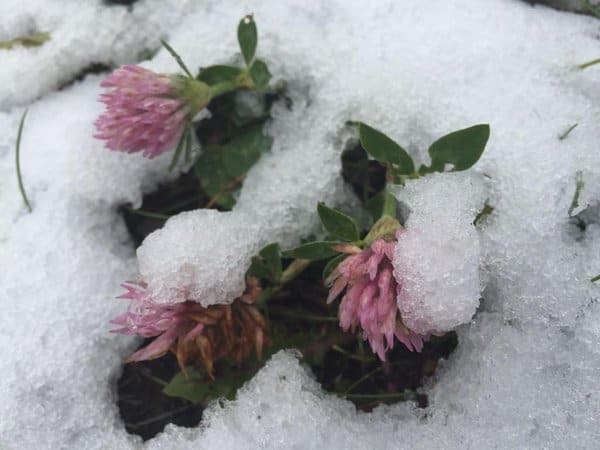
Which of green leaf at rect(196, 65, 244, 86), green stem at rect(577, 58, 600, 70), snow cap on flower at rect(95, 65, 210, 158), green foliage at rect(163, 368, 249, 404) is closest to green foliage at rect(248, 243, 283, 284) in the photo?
green foliage at rect(163, 368, 249, 404)

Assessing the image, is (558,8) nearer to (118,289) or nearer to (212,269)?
(212,269)

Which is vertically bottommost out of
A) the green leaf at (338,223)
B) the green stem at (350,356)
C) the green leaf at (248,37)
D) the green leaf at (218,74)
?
the green stem at (350,356)

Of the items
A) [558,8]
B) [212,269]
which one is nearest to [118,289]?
[212,269]

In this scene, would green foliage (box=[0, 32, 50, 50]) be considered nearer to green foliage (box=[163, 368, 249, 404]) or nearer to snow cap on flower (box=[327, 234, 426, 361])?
green foliage (box=[163, 368, 249, 404])

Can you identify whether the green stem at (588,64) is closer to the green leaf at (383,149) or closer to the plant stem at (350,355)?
the green leaf at (383,149)

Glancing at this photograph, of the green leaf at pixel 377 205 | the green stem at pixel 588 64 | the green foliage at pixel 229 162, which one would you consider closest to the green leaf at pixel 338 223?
the green leaf at pixel 377 205

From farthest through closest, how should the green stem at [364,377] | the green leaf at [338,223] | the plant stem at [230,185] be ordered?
the plant stem at [230,185] < the green stem at [364,377] < the green leaf at [338,223]
